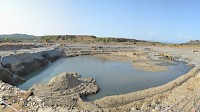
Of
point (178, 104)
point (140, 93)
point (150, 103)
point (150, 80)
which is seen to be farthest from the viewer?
point (150, 80)

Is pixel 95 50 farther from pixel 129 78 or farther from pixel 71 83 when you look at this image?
pixel 71 83

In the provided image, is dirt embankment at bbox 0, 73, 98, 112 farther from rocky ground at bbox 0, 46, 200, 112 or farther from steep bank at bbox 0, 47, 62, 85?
steep bank at bbox 0, 47, 62, 85

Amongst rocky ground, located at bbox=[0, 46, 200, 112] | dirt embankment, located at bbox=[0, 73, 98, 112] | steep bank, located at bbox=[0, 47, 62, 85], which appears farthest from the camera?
steep bank, located at bbox=[0, 47, 62, 85]

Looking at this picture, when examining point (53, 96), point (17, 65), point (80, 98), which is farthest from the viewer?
point (17, 65)

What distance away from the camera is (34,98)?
46.3 feet

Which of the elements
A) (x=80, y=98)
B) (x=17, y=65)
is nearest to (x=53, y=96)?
(x=80, y=98)

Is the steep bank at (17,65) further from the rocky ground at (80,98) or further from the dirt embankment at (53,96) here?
the rocky ground at (80,98)

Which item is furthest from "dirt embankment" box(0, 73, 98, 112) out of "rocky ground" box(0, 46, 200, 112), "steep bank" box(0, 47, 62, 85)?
"steep bank" box(0, 47, 62, 85)

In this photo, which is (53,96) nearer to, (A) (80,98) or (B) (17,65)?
(A) (80,98)

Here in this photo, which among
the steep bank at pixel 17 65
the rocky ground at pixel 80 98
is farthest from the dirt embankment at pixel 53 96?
the steep bank at pixel 17 65

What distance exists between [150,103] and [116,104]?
2.57 meters

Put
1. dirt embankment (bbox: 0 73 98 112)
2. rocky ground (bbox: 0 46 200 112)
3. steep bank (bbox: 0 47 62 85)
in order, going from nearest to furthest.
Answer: dirt embankment (bbox: 0 73 98 112) → rocky ground (bbox: 0 46 200 112) → steep bank (bbox: 0 47 62 85)

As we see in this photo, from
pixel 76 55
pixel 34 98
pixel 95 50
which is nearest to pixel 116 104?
pixel 34 98

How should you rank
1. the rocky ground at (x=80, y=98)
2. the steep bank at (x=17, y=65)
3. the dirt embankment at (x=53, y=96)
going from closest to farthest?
the dirt embankment at (x=53, y=96)
the rocky ground at (x=80, y=98)
the steep bank at (x=17, y=65)
